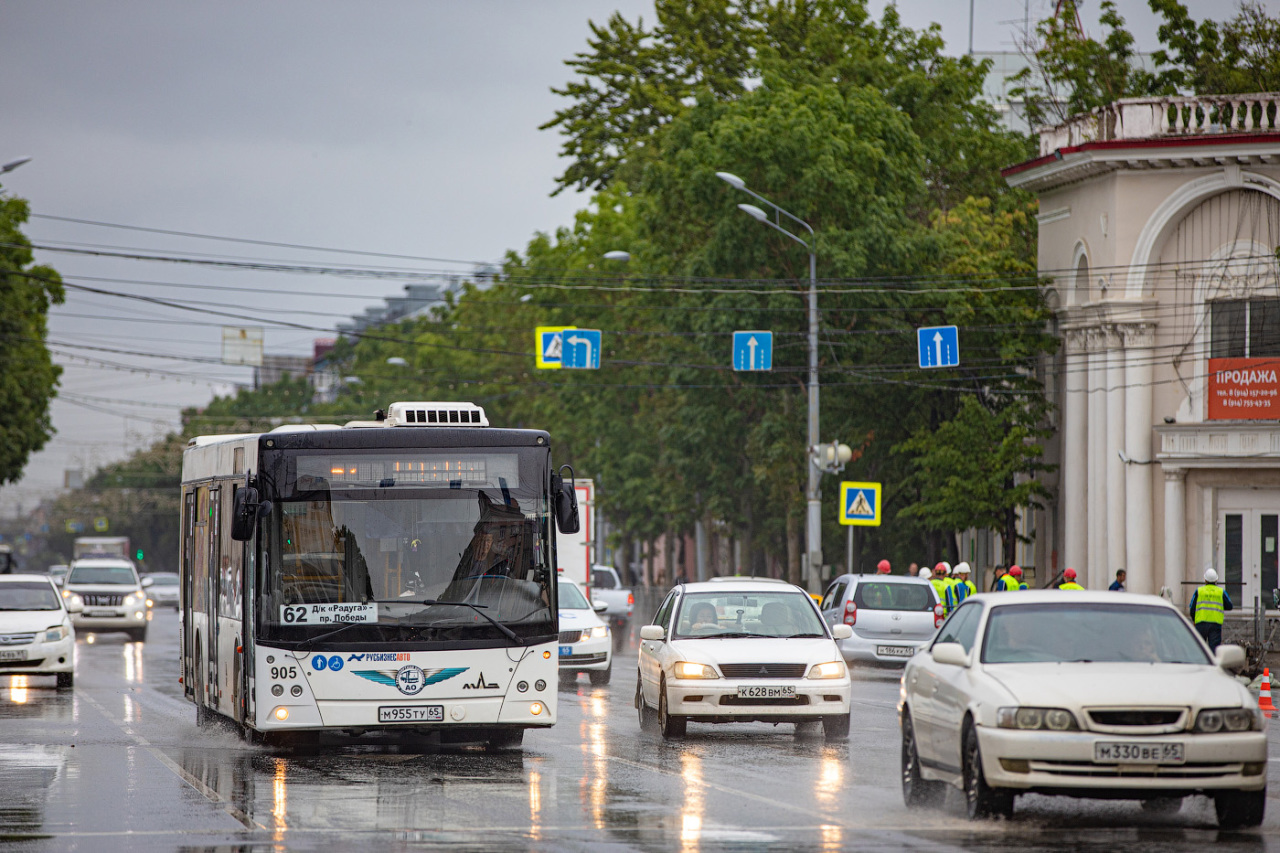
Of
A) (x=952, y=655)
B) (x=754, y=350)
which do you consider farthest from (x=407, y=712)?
(x=754, y=350)

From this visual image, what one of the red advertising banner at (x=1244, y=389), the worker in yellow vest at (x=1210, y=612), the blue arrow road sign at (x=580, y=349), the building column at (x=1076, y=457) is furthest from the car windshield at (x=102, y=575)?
the worker in yellow vest at (x=1210, y=612)

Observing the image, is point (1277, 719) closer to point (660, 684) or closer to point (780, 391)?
point (660, 684)

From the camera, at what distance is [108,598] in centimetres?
4644

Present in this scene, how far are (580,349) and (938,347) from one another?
7476 millimetres

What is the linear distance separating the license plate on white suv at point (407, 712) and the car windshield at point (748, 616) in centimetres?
345

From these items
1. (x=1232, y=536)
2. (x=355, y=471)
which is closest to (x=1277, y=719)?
(x=355, y=471)

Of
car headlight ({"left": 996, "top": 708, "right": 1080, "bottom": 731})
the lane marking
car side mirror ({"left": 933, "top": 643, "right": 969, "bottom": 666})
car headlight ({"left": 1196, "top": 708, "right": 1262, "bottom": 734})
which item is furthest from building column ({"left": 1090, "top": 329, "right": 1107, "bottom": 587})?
car headlight ({"left": 996, "top": 708, "right": 1080, "bottom": 731})

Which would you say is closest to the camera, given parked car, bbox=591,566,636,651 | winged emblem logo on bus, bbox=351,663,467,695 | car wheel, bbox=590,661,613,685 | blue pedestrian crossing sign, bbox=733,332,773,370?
winged emblem logo on bus, bbox=351,663,467,695

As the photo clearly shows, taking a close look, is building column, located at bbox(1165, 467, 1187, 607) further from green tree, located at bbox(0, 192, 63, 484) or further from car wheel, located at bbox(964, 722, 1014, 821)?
green tree, located at bbox(0, 192, 63, 484)

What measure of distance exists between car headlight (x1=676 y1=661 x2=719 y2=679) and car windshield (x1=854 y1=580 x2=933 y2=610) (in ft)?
41.7

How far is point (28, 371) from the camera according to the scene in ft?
197

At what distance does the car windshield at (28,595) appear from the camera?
1103 inches

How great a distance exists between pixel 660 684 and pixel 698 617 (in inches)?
35.2

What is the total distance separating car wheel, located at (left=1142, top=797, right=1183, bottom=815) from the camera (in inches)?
505
